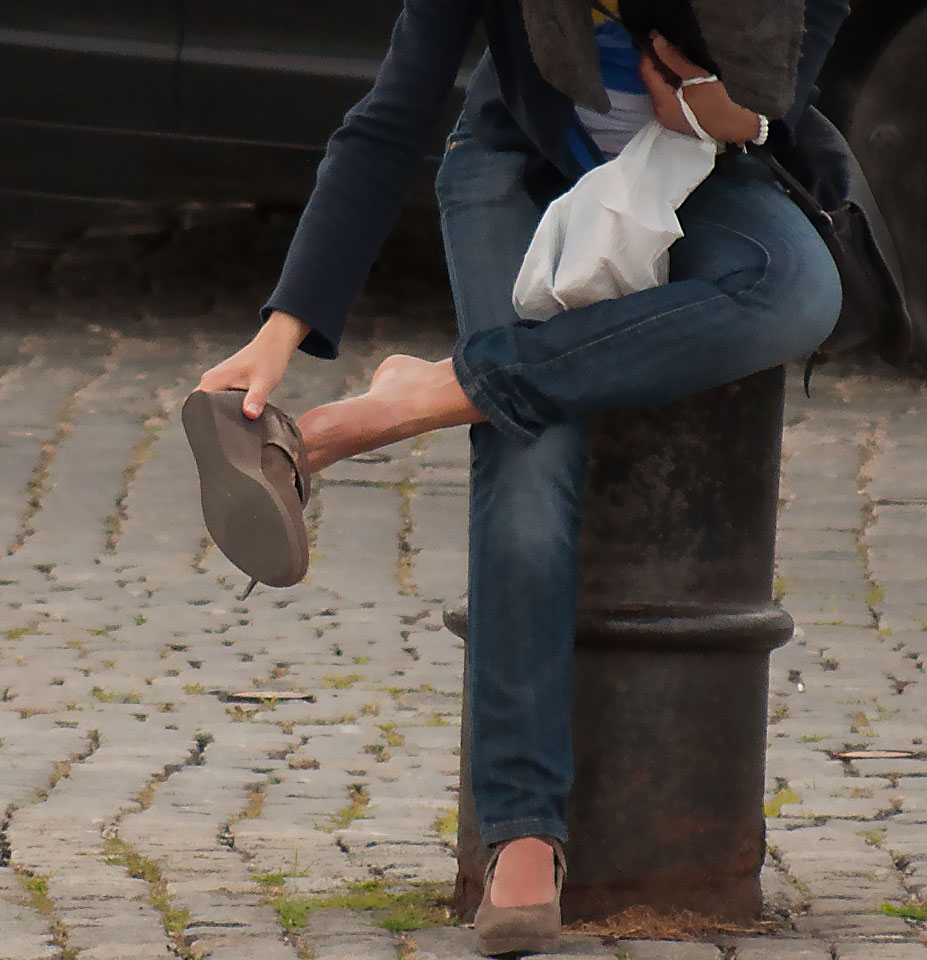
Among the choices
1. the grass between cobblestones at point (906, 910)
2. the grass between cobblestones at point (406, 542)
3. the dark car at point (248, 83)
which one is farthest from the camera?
the dark car at point (248, 83)

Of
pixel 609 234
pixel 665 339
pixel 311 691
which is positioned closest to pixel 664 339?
pixel 665 339

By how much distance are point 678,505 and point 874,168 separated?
Result: 14.0ft

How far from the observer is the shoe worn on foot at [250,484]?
8.25ft

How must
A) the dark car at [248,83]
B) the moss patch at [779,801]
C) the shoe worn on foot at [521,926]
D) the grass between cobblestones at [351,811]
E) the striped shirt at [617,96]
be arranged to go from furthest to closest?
1. the dark car at [248,83]
2. the moss patch at [779,801]
3. the grass between cobblestones at [351,811]
4. the striped shirt at [617,96]
5. the shoe worn on foot at [521,926]

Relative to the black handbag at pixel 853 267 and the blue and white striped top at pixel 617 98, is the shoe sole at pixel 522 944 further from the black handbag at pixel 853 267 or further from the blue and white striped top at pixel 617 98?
the blue and white striped top at pixel 617 98

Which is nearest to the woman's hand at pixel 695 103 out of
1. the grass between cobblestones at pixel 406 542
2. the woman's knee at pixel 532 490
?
the woman's knee at pixel 532 490

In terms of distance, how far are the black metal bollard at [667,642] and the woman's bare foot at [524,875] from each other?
0.16 m

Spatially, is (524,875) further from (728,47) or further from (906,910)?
(728,47)

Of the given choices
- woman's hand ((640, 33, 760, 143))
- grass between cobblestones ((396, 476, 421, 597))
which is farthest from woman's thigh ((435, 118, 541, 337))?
grass between cobblestones ((396, 476, 421, 597))

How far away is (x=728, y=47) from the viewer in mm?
2521

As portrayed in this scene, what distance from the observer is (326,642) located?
4543mm

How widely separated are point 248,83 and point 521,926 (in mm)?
4689

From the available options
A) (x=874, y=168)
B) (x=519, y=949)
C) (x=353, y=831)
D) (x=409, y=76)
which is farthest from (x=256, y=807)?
(x=874, y=168)

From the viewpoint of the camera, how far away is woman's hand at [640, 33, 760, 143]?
2605 millimetres
